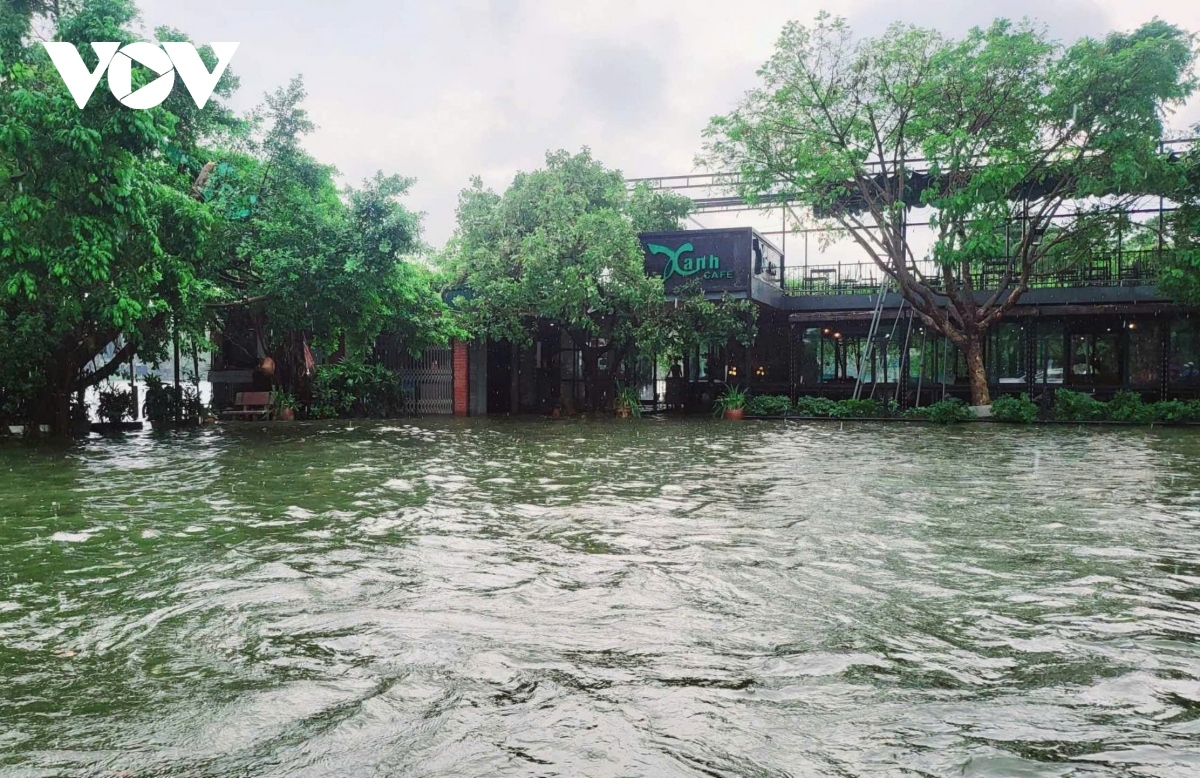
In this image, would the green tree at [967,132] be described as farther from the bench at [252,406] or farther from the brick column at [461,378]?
the bench at [252,406]

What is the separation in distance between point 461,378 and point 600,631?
23322 mm

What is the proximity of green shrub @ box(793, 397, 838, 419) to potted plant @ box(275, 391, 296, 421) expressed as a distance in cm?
1413

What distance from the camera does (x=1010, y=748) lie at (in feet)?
9.35

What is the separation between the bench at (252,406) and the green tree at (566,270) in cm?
582

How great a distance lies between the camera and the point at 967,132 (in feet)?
67.6

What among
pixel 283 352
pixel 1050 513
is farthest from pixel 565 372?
pixel 1050 513

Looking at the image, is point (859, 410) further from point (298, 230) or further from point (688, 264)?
point (298, 230)

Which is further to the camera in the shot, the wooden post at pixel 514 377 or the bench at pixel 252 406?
the wooden post at pixel 514 377

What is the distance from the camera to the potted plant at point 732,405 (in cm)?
2420

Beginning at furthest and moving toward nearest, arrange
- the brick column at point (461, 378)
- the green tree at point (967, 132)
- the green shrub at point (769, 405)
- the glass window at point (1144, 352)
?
the brick column at point (461, 378)
the green shrub at point (769, 405)
the glass window at point (1144, 352)
the green tree at point (967, 132)

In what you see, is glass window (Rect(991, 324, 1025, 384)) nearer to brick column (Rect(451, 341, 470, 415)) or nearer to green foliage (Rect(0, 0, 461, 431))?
brick column (Rect(451, 341, 470, 415))

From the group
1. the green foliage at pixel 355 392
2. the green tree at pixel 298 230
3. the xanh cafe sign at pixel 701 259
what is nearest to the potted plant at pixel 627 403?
the xanh cafe sign at pixel 701 259

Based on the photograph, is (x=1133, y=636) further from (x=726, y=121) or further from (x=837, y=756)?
(x=726, y=121)

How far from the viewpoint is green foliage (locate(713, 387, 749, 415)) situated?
24.4 meters
